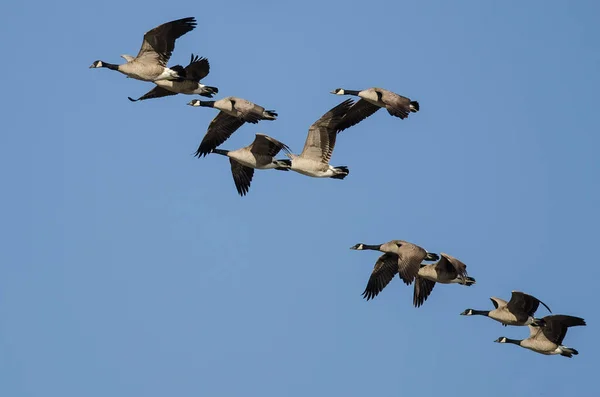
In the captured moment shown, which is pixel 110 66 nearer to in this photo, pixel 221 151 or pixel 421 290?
pixel 221 151

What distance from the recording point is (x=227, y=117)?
125ft

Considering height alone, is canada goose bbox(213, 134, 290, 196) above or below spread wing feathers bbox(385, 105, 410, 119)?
below

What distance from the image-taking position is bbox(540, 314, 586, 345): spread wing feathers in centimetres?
3562

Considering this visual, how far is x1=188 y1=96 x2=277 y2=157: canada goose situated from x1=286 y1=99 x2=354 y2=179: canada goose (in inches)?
42.8

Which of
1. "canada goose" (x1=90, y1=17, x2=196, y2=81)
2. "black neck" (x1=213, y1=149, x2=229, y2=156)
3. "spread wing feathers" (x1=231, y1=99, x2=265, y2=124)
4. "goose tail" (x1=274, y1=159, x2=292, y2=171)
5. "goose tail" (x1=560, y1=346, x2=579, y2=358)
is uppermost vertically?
"canada goose" (x1=90, y1=17, x2=196, y2=81)

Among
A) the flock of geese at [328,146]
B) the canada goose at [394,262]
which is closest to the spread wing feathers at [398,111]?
the flock of geese at [328,146]

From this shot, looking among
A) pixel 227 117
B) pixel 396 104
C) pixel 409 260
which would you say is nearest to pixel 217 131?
pixel 227 117

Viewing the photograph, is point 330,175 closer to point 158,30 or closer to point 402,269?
point 402,269

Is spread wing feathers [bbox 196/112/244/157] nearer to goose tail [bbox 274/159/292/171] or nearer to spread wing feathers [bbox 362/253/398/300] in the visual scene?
goose tail [bbox 274/159/292/171]

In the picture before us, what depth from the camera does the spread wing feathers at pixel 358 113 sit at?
3607cm

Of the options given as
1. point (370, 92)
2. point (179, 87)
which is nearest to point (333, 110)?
point (370, 92)

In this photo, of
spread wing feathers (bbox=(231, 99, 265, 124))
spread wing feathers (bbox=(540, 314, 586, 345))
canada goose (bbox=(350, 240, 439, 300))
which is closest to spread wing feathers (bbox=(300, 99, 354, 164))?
spread wing feathers (bbox=(231, 99, 265, 124))

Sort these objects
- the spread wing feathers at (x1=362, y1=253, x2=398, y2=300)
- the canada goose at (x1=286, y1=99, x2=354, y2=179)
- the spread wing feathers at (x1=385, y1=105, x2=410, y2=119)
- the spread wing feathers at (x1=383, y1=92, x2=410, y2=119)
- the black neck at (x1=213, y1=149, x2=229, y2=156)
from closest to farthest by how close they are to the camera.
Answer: the spread wing feathers at (x1=385, y1=105, x2=410, y2=119) → the spread wing feathers at (x1=383, y1=92, x2=410, y2=119) → the canada goose at (x1=286, y1=99, x2=354, y2=179) → the black neck at (x1=213, y1=149, x2=229, y2=156) → the spread wing feathers at (x1=362, y1=253, x2=398, y2=300)

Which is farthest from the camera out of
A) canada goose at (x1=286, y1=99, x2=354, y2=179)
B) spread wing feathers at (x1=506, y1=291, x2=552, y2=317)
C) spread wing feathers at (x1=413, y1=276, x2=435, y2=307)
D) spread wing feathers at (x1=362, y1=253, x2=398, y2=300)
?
spread wing feathers at (x1=362, y1=253, x2=398, y2=300)
